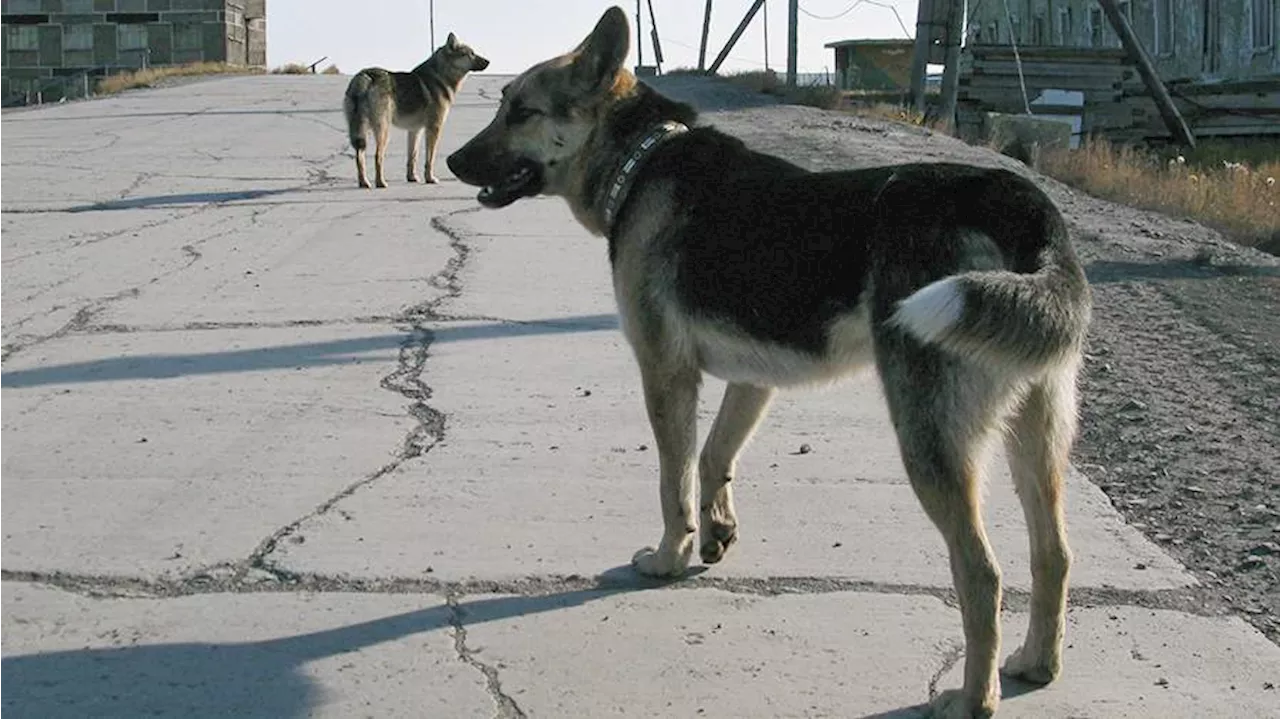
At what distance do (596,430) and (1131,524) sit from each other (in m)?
2.23

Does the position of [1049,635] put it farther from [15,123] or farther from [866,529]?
[15,123]

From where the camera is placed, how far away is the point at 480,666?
448 centimetres

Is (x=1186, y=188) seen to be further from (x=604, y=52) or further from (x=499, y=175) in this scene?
(x=499, y=175)

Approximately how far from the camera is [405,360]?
318 inches

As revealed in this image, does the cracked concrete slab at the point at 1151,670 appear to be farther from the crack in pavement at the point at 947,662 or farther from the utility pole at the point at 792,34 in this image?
the utility pole at the point at 792,34

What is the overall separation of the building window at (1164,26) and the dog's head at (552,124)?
3178cm

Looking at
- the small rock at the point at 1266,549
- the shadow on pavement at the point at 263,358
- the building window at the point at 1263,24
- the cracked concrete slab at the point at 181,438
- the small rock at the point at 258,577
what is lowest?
the small rock at the point at 1266,549

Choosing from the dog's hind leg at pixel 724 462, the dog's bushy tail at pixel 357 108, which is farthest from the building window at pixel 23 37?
the dog's hind leg at pixel 724 462

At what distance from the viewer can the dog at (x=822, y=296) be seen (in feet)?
13.4

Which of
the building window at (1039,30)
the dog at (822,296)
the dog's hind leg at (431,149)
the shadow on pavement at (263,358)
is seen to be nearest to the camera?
the dog at (822,296)

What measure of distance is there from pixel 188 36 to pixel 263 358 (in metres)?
43.4

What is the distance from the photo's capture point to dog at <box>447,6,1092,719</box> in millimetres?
4094

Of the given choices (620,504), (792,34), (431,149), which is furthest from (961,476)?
(792,34)

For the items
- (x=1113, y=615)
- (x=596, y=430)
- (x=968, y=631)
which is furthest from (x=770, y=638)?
(x=596, y=430)
